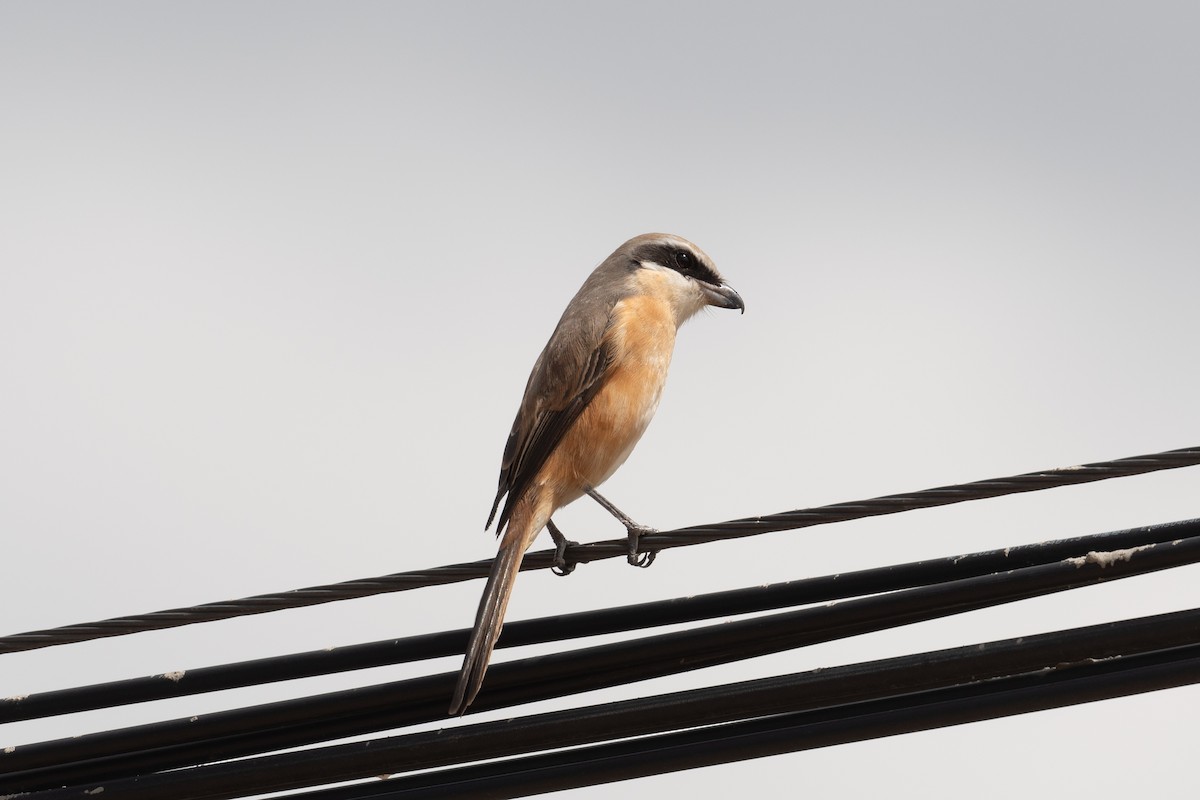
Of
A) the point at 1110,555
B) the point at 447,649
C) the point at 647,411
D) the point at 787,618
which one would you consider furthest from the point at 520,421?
the point at 1110,555

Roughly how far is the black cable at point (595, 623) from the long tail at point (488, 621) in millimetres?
154

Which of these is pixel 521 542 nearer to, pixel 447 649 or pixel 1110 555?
pixel 447 649

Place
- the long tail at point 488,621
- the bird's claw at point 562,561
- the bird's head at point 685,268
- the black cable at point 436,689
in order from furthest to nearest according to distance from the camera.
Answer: the bird's head at point 685,268 < the bird's claw at point 562,561 < the long tail at point 488,621 < the black cable at point 436,689

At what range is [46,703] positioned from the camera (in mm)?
3713

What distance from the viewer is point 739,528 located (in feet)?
12.8

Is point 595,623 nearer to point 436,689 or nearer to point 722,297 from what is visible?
point 436,689

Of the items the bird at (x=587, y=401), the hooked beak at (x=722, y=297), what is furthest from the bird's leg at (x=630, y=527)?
the hooked beak at (x=722, y=297)

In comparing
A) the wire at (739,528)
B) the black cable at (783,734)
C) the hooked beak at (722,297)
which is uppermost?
the hooked beak at (722,297)

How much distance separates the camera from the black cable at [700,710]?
332 centimetres

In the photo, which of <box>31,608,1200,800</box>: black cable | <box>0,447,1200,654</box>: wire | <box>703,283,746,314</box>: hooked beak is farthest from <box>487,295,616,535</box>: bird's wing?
<box>31,608,1200,800</box>: black cable

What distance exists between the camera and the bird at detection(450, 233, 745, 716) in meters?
6.07

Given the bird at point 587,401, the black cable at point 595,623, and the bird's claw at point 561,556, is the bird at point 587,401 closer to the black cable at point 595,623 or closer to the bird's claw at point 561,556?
the bird's claw at point 561,556

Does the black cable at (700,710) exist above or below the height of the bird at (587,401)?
below

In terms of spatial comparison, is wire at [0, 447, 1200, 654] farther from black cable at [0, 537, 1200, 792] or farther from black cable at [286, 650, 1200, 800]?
black cable at [286, 650, 1200, 800]
